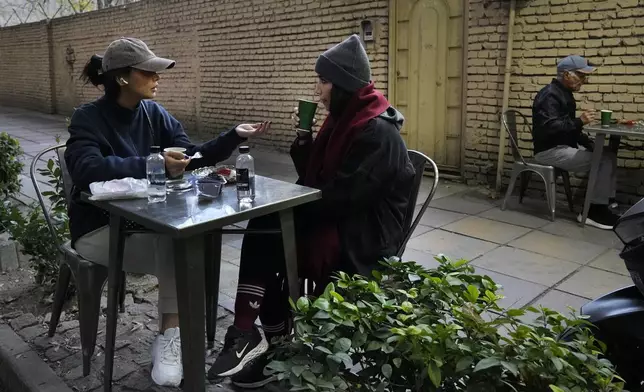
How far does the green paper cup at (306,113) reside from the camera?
2.52 m

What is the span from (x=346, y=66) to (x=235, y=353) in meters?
1.36

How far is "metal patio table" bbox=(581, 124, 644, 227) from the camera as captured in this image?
15.0 ft

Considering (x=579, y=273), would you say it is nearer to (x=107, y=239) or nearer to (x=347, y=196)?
(x=347, y=196)

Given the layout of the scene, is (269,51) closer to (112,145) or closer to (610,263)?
(610,263)

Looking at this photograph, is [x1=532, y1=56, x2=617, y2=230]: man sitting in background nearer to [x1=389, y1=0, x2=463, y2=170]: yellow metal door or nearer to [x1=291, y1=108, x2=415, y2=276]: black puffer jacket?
[x1=389, y1=0, x2=463, y2=170]: yellow metal door

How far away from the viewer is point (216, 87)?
1030 centimetres

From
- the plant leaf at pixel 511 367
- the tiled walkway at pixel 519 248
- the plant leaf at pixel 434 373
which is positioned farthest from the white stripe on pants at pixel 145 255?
the plant leaf at pixel 511 367

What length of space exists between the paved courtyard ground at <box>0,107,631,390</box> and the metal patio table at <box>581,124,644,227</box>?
31cm

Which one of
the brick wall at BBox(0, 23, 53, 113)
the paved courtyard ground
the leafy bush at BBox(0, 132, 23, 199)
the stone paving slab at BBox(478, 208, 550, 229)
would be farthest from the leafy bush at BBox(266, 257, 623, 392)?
the brick wall at BBox(0, 23, 53, 113)

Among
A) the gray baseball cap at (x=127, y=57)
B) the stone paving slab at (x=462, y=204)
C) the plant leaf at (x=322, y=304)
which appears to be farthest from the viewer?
the stone paving slab at (x=462, y=204)

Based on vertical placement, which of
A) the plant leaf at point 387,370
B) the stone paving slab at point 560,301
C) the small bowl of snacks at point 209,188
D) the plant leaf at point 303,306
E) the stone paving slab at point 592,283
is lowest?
the stone paving slab at point 560,301

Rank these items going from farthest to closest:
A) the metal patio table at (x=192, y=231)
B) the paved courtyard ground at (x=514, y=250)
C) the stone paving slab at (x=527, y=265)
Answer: the stone paving slab at (x=527, y=265) → the paved courtyard ground at (x=514, y=250) → the metal patio table at (x=192, y=231)

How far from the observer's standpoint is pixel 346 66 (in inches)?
96.6

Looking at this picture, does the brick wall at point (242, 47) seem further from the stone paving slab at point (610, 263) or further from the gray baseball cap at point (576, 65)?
the stone paving slab at point (610, 263)
